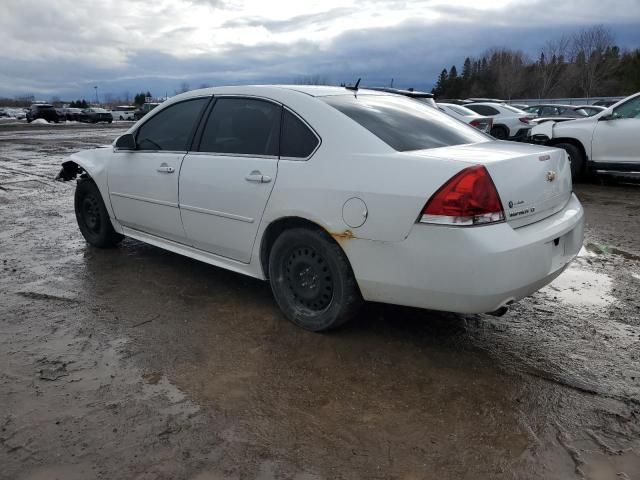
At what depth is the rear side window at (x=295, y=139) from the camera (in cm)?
355

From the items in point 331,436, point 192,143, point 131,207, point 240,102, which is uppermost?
point 240,102

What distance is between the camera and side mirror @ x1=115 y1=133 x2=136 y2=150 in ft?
16.0

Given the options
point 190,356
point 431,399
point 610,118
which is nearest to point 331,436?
point 431,399

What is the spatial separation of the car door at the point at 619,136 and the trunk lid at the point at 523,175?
6.51 metres

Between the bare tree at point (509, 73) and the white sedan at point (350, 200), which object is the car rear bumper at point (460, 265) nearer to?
the white sedan at point (350, 200)

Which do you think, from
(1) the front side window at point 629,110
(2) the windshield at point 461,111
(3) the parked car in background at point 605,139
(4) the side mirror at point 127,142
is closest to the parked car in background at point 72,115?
(2) the windshield at point 461,111

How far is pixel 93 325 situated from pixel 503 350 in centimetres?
279

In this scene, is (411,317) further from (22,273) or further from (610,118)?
(610,118)

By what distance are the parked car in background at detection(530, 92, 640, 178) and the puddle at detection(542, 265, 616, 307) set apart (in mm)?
5200

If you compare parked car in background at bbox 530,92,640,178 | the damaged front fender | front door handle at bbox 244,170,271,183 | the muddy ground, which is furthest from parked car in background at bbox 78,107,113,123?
front door handle at bbox 244,170,271,183

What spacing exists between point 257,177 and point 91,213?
2768mm

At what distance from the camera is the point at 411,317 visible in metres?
3.92

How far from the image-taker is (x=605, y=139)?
9.34 meters

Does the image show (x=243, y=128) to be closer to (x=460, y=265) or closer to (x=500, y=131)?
(x=460, y=265)
